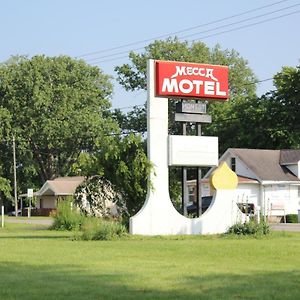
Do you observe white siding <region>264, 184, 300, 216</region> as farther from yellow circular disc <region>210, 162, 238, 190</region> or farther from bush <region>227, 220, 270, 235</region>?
bush <region>227, 220, 270, 235</region>

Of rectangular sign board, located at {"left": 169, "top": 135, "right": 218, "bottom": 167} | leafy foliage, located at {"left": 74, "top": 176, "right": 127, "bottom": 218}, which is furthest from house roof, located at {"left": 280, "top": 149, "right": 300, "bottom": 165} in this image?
leafy foliage, located at {"left": 74, "top": 176, "right": 127, "bottom": 218}

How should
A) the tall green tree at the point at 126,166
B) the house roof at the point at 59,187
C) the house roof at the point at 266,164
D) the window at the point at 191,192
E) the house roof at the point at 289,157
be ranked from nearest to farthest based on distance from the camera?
the tall green tree at the point at 126,166 < the house roof at the point at 266,164 < the house roof at the point at 289,157 < the window at the point at 191,192 < the house roof at the point at 59,187

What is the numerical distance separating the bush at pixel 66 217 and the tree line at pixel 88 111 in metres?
33.2

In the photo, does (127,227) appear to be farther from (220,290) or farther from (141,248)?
(220,290)

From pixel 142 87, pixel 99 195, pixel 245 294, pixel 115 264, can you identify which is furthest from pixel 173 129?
pixel 245 294

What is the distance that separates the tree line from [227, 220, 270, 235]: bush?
3903 centimetres

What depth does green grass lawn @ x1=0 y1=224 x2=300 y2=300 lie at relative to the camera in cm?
1237

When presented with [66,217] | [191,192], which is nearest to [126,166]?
[66,217]

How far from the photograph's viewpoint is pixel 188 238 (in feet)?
94.2

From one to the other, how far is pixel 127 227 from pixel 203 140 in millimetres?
4927

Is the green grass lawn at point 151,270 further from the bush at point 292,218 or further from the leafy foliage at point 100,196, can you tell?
the bush at point 292,218

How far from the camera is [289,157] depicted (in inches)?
2346

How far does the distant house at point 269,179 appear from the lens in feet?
185

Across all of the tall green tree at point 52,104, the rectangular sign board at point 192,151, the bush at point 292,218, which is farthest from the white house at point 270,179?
the tall green tree at point 52,104
